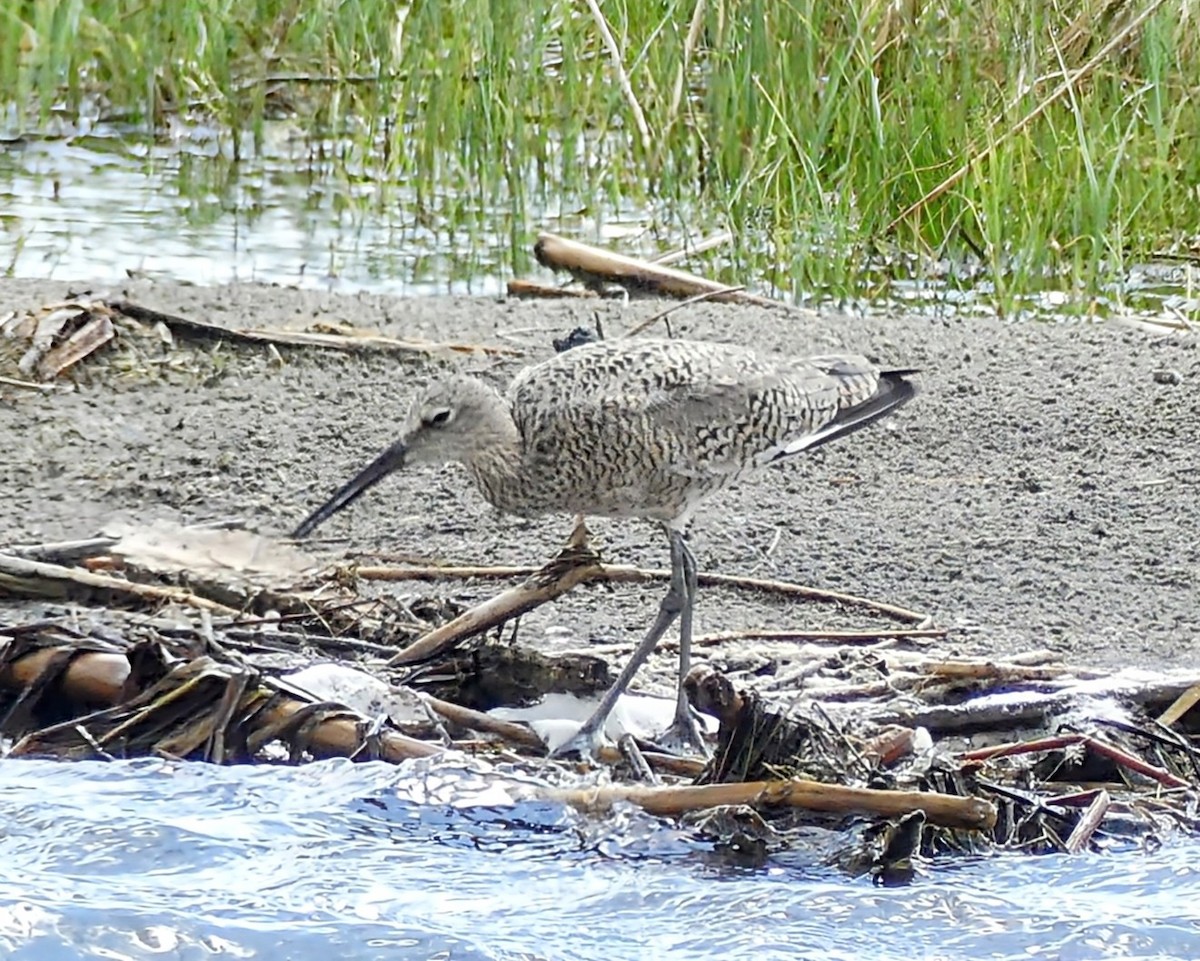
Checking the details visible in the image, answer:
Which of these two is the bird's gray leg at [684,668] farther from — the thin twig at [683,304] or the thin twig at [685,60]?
the thin twig at [685,60]

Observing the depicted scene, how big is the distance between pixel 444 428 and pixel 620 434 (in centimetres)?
44

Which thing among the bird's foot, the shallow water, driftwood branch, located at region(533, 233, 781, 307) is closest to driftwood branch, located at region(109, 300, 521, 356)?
driftwood branch, located at region(533, 233, 781, 307)

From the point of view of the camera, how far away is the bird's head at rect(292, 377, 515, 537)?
5.02m

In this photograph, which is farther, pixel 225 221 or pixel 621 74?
pixel 225 221

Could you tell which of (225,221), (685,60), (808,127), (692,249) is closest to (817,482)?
(692,249)

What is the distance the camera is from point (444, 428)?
506cm

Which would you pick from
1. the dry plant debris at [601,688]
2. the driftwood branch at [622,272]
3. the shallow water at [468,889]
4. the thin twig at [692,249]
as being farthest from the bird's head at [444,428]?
the thin twig at [692,249]

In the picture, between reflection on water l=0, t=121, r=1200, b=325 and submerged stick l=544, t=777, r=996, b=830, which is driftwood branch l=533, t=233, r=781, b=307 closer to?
reflection on water l=0, t=121, r=1200, b=325

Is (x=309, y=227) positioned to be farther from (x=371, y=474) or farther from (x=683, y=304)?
(x=371, y=474)

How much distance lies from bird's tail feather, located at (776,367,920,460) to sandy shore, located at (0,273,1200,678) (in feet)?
1.40

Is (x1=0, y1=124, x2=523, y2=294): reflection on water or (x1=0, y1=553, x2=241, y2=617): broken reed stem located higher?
(x1=0, y1=124, x2=523, y2=294): reflection on water

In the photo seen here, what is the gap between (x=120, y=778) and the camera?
4527mm

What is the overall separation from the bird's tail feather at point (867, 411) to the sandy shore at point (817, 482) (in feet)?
1.40

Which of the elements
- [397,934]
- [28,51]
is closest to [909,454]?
[397,934]
